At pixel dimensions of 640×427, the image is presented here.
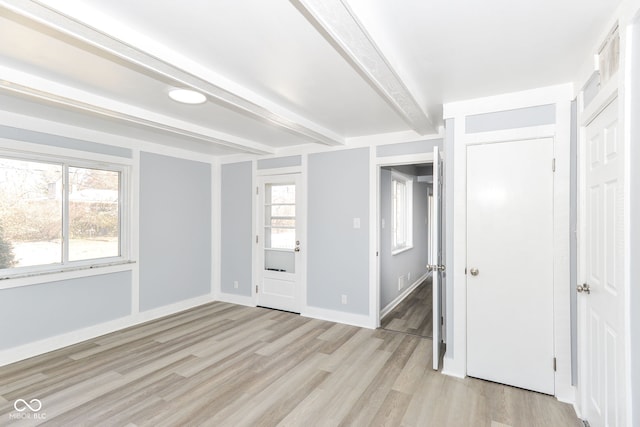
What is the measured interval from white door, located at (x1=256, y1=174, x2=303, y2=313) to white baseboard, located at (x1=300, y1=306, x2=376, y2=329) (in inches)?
8.4

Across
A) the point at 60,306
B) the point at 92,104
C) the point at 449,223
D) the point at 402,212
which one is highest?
the point at 92,104

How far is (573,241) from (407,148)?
192 cm

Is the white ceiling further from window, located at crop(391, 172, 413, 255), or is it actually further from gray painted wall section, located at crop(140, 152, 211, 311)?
window, located at crop(391, 172, 413, 255)

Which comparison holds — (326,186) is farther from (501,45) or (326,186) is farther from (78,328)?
(78,328)

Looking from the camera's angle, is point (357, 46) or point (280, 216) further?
point (280, 216)

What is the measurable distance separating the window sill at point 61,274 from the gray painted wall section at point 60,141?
4.23 ft

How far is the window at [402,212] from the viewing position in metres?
5.39

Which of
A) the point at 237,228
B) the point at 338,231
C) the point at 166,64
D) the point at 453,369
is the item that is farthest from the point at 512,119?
the point at 237,228

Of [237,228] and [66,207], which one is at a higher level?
[66,207]

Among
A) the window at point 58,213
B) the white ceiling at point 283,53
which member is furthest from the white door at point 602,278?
the window at point 58,213

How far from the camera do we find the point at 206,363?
3066 mm

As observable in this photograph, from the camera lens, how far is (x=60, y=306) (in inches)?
134

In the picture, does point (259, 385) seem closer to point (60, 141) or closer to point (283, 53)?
point (283, 53)

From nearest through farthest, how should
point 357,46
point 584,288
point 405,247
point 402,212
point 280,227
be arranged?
point 357,46, point 584,288, point 280,227, point 405,247, point 402,212
